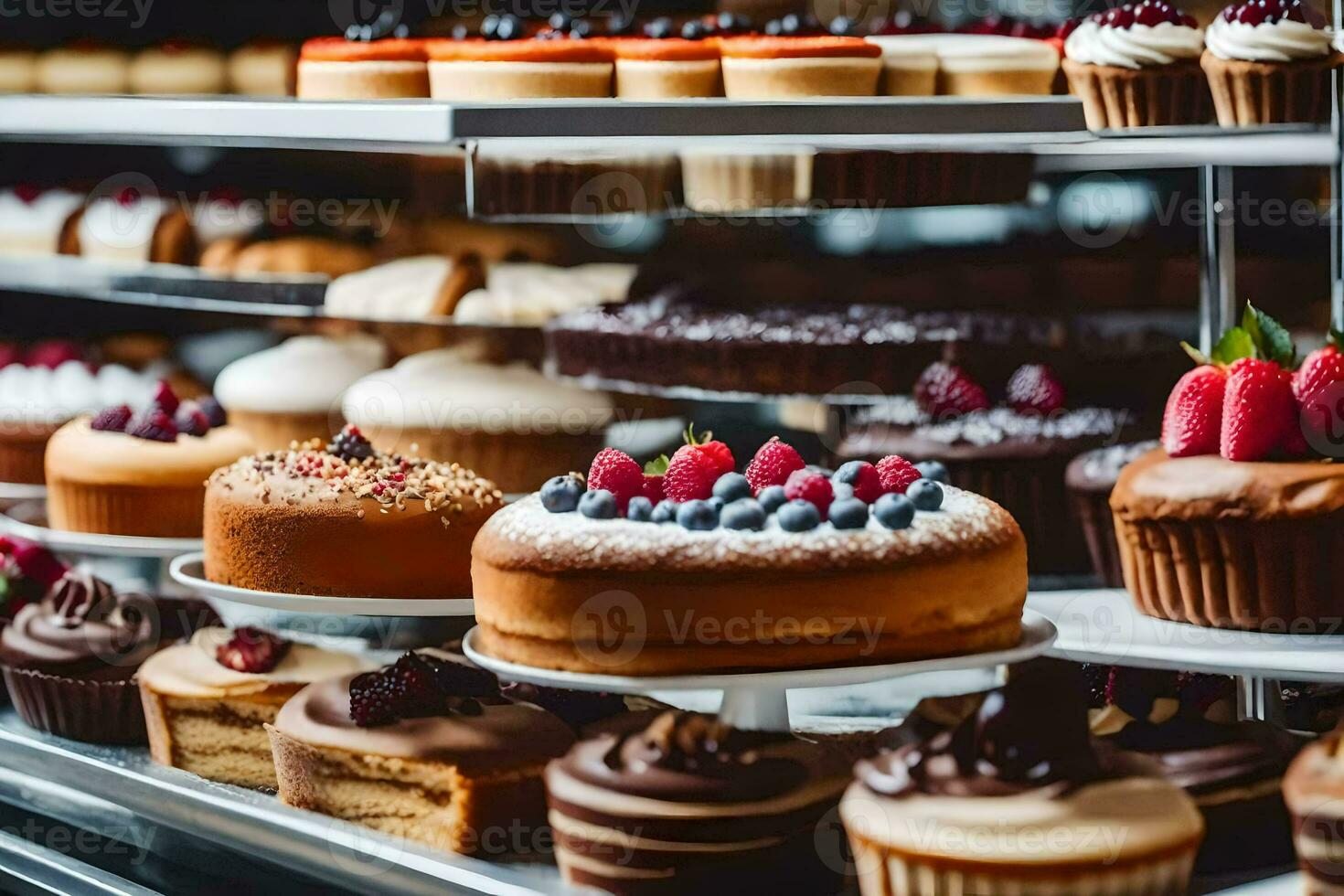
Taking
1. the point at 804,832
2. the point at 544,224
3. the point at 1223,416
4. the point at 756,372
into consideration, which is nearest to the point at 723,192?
the point at 756,372

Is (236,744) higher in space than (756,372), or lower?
lower

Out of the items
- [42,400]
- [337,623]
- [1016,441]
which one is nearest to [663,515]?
[1016,441]

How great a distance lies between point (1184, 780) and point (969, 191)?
129cm

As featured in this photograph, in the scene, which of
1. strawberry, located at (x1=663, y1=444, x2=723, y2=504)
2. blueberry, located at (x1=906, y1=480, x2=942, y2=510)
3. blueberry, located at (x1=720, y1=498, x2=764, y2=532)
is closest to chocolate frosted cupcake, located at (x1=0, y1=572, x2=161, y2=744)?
strawberry, located at (x1=663, y1=444, x2=723, y2=504)

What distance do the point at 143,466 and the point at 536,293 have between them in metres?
0.82

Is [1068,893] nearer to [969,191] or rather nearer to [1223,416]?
[1223,416]

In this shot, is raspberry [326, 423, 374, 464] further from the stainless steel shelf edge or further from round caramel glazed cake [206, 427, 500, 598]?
the stainless steel shelf edge

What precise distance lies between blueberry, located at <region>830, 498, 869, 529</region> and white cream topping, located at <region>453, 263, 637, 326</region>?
1430 millimetres

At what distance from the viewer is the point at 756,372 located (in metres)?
3.38

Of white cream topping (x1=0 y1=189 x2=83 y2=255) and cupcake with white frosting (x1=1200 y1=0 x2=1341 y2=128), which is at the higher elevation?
cupcake with white frosting (x1=1200 y1=0 x2=1341 y2=128)

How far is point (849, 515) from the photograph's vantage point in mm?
2264

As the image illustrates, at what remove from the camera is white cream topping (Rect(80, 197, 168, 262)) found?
4.21 metres

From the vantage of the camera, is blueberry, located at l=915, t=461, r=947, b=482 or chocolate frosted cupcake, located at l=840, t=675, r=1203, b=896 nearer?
chocolate frosted cupcake, located at l=840, t=675, r=1203, b=896

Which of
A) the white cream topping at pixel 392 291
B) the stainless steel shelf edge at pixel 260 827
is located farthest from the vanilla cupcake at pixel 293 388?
the stainless steel shelf edge at pixel 260 827
